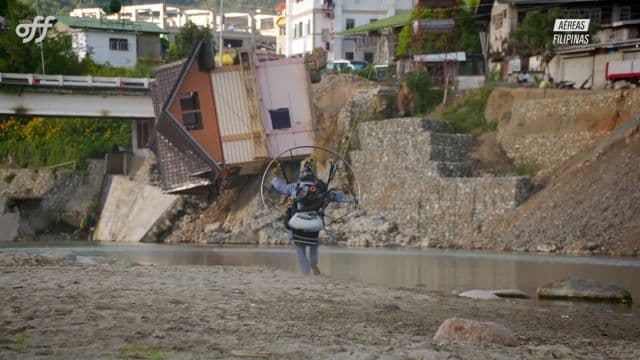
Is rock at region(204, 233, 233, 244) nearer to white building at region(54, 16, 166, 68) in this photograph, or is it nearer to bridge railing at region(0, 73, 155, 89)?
bridge railing at region(0, 73, 155, 89)

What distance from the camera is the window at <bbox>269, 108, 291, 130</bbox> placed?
219 feet

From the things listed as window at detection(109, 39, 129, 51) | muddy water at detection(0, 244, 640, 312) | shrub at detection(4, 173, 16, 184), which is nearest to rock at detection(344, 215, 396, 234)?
muddy water at detection(0, 244, 640, 312)

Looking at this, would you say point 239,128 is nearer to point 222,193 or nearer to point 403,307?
point 222,193

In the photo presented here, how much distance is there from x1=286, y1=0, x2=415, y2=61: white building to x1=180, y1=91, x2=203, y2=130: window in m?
43.9

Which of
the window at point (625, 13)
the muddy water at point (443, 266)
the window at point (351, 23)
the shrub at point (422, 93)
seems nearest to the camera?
the muddy water at point (443, 266)

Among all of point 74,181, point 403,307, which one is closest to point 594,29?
point 74,181

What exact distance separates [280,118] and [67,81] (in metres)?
15.2

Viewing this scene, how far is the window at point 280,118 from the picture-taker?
219ft

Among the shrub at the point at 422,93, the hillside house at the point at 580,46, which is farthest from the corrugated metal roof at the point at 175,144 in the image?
the hillside house at the point at 580,46

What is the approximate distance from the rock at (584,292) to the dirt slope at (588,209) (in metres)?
19.5

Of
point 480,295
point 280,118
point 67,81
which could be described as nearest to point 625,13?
point 280,118

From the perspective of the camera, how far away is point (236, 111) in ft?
219

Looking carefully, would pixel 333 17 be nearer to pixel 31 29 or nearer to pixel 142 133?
pixel 31 29

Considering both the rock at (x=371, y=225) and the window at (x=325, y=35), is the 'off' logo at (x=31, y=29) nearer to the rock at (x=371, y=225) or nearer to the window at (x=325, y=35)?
the window at (x=325, y=35)
